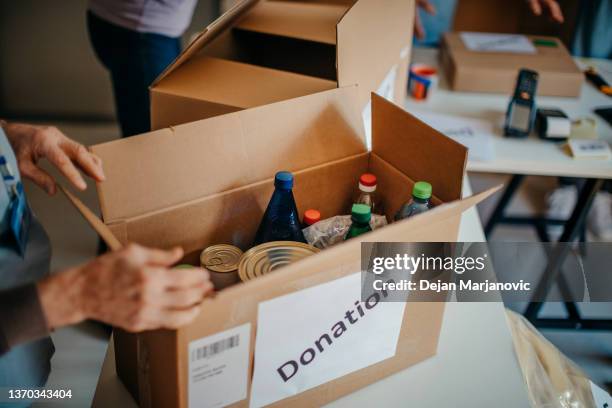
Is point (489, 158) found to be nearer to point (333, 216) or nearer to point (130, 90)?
point (333, 216)

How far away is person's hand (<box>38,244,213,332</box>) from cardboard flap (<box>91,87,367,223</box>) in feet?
0.71

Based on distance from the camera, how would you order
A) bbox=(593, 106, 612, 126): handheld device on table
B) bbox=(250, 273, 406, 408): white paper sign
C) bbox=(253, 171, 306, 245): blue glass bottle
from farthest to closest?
bbox=(593, 106, 612, 126): handheld device on table → bbox=(253, 171, 306, 245): blue glass bottle → bbox=(250, 273, 406, 408): white paper sign

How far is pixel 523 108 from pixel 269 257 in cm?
Answer: 113

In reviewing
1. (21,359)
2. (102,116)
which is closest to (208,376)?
(21,359)

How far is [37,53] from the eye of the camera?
10.0 feet

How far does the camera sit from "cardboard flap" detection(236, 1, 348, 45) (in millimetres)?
1354

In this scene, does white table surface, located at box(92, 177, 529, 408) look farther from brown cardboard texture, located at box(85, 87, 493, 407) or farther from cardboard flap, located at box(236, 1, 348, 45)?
cardboard flap, located at box(236, 1, 348, 45)

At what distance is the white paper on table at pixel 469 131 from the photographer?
5.37ft

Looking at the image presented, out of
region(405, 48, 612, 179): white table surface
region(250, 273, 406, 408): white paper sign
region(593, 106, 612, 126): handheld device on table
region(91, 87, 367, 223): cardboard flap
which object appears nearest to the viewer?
region(250, 273, 406, 408): white paper sign

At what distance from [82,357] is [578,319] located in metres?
1.77

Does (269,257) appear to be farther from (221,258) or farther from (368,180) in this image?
(368,180)

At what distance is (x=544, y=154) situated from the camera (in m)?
1.65

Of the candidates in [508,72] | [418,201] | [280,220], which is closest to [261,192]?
[280,220]

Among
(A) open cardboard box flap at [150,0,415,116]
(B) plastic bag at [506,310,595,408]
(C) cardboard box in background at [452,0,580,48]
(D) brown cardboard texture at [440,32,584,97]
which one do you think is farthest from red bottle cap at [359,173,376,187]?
(C) cardboard box in background at [452,0,580,48]
